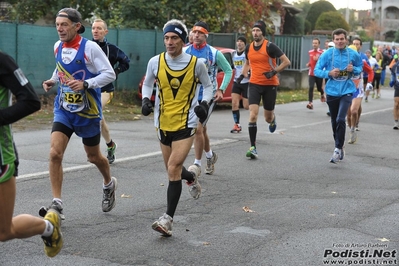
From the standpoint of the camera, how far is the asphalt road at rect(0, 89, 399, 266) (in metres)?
6.22

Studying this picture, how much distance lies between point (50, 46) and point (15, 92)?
14.6 meters

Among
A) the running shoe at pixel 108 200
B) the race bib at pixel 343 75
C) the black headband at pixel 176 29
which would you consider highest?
the black headband at pixel 176 29

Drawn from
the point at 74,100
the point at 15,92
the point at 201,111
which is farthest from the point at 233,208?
the point at 15,92

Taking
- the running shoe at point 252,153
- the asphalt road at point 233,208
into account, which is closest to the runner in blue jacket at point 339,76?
the asphalt road at point 233,208

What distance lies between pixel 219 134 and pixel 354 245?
329 inches

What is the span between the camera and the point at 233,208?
26.5 feet

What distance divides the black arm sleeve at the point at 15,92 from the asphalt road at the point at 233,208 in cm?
160

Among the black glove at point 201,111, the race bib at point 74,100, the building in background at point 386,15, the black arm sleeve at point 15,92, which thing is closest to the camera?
the black arm sleeve at point 15,92

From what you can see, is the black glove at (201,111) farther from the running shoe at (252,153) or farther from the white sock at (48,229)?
the running shoe at (252,153)

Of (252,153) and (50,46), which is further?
(50,46)

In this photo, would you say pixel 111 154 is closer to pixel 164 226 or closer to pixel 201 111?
pixel 201 111

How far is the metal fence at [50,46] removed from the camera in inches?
705

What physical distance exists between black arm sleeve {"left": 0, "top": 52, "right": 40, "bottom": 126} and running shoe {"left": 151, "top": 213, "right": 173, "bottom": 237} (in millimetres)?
2217

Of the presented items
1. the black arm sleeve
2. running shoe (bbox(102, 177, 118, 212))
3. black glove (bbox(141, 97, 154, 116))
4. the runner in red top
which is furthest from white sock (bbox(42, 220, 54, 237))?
the runner in red top
